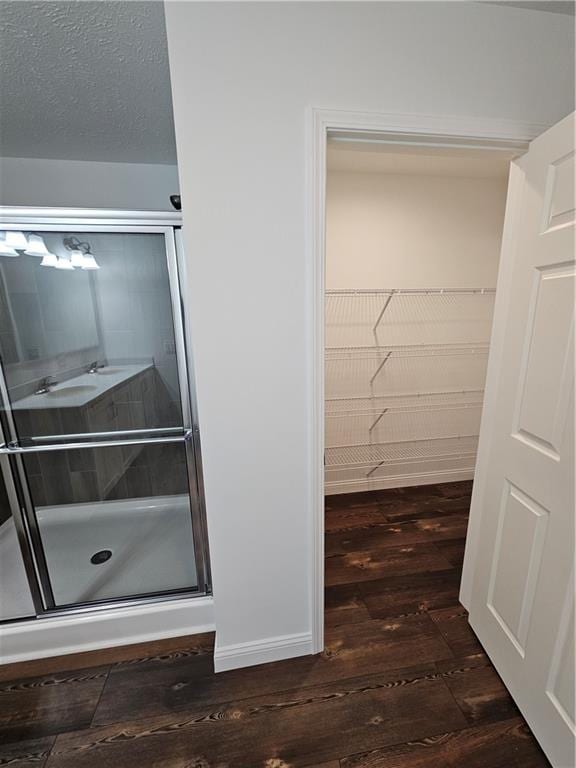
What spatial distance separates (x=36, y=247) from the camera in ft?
4.75

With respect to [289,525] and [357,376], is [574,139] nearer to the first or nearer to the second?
[289,525]

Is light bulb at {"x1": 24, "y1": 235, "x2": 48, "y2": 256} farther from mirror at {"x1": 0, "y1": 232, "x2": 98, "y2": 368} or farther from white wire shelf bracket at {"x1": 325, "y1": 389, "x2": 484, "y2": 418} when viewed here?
white wire shelf bracket at {"x1": 325, "y1": 389, "x2": 484, "y2": 418}

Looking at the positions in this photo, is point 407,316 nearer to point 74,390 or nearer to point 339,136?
point 339,136

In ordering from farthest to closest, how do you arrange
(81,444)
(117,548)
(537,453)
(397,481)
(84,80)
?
(397,481) < (117,548) < (81,444) < (84,80) < (537,453)

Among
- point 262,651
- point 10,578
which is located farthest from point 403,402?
point 10,578

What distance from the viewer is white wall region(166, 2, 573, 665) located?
94 centimetres

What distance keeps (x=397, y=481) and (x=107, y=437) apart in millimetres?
2114

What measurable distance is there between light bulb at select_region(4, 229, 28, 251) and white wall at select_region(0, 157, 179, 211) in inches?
32.5

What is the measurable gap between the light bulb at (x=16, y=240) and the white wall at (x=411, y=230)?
1645 mm

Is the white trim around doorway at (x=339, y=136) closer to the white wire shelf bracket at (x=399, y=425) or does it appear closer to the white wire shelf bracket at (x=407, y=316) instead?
the white wire shelf bracket at (x=407, y=316)

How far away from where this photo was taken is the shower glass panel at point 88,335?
150 cm

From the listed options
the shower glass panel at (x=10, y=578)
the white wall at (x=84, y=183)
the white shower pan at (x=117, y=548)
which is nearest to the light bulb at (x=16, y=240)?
the white wall at (x=84, y=183)

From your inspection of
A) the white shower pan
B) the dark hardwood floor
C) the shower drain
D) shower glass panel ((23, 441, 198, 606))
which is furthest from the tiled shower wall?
the dark hardwood floor

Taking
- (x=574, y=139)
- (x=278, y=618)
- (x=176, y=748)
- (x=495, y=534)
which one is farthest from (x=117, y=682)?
(x=574, y=139)
